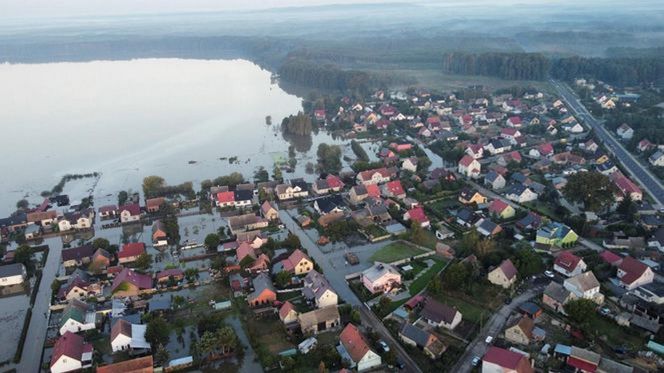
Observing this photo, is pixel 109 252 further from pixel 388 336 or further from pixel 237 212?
pixel 388 336

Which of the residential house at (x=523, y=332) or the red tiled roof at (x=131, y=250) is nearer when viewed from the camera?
the residential house at (x=523, y=332)

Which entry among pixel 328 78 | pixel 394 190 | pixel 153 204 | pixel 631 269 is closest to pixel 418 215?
pixel 394 190

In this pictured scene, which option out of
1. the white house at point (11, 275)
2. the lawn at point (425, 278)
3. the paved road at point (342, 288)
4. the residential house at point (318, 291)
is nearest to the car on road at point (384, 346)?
the paved road at point (342, 288)

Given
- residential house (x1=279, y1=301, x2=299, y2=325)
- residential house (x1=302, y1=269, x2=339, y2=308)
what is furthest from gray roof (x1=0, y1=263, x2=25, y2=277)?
residential house (x1=302, y1=269, x2=339, y2=308)

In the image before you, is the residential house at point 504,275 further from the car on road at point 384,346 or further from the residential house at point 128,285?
the residential house at point 128,285

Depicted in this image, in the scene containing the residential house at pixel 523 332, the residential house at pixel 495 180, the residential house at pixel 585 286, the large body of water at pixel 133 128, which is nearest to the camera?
the residential house at pixel 523 332

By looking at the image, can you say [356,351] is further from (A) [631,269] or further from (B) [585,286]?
(A) [631,269]

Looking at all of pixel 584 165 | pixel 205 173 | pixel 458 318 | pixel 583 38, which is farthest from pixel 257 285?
pixel 583 38
